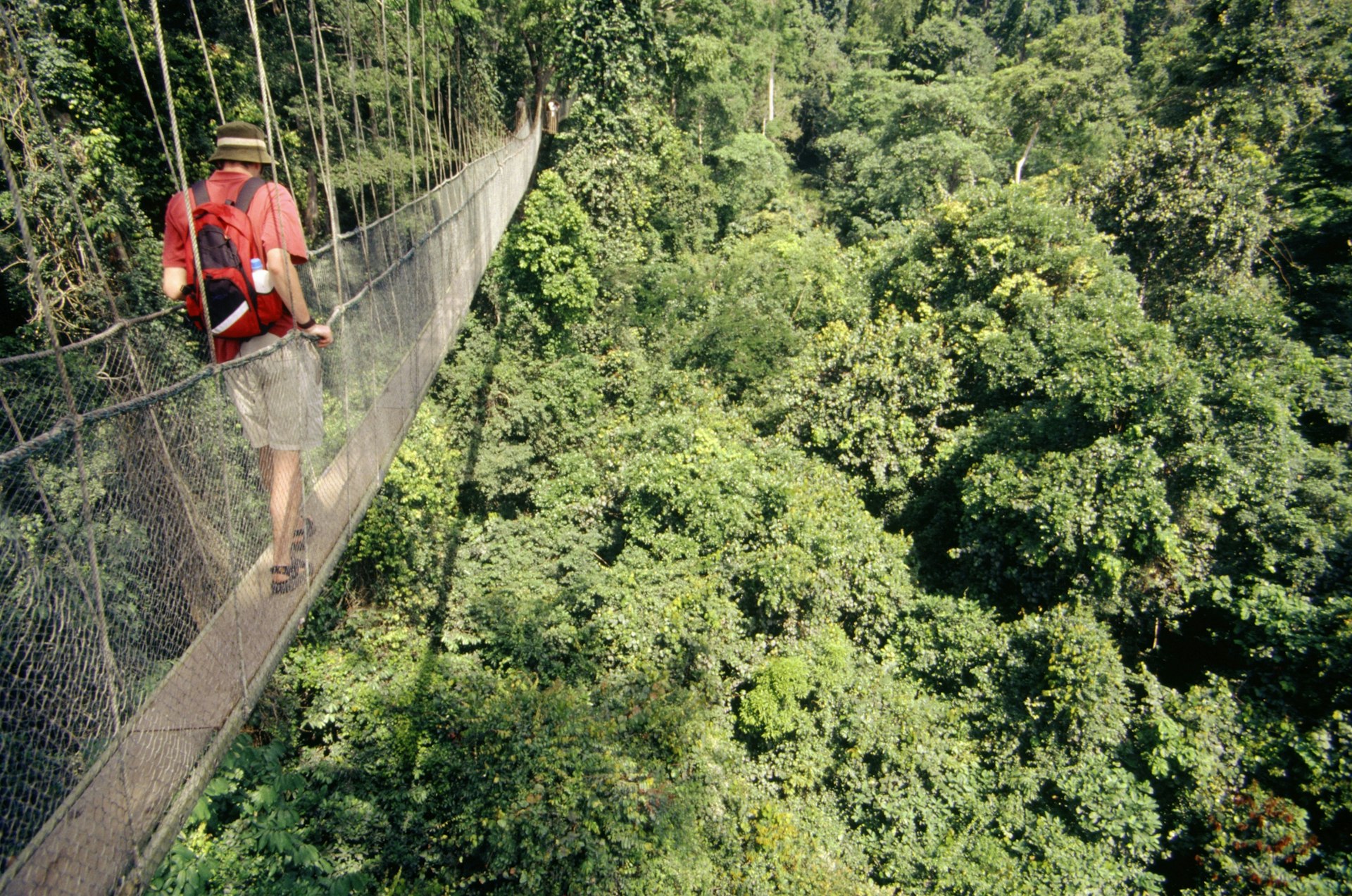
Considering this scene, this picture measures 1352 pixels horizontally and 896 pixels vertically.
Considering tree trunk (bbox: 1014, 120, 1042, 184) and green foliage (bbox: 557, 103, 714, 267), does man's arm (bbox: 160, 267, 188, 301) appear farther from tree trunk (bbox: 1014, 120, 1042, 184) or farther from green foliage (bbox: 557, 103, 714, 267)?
tree trunk (bbox: 1014, 120, 1042, 184)

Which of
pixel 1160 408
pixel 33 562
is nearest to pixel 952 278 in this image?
pixel 1160 408

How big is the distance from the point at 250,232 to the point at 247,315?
0.98ft

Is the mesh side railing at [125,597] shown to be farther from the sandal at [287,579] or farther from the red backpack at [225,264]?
the red backpack at [225,264]

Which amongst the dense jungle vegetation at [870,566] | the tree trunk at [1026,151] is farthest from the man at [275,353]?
the tree trunk at [1026,151]

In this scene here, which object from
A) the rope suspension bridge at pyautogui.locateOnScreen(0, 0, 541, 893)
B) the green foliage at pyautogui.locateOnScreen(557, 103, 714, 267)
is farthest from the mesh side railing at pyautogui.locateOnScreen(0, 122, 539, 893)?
the green foliage at pyautogui.locateOnScreen(557, 103, 714, 267)

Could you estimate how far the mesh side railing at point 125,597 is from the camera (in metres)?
1.58

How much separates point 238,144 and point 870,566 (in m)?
6.91

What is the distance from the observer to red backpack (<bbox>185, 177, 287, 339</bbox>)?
7.29 feet

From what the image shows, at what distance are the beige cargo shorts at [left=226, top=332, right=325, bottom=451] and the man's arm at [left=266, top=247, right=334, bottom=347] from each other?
0.12 metres

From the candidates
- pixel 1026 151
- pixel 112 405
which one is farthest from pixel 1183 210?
pixel 112 405

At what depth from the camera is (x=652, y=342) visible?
1224cm

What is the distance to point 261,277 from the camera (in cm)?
236

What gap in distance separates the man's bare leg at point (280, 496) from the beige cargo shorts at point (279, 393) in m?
0.05

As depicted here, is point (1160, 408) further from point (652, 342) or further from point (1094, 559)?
point (652, 342)
